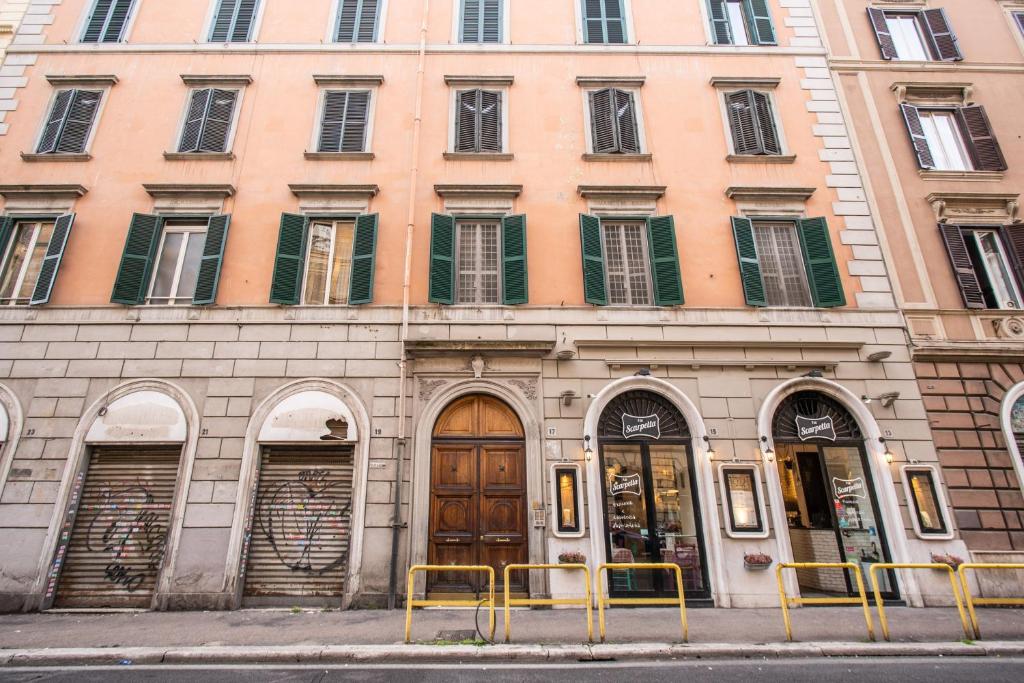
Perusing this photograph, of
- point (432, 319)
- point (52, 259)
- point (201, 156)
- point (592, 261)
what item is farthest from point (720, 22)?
point (52, 259)

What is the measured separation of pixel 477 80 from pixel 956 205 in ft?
38.4

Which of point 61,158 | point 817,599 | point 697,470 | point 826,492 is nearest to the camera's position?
point 817,599

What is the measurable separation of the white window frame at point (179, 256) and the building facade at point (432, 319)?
0.26ft

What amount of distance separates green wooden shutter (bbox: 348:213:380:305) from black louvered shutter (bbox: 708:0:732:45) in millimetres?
10407

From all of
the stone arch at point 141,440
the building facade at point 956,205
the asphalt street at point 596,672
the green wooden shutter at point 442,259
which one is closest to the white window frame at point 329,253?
the green wooden shutter at point 442,259

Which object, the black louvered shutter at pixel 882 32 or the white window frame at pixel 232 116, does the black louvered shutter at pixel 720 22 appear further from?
the white window frame at pixel 232 116

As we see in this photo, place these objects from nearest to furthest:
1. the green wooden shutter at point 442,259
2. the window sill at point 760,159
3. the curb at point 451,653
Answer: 1. the curb at point 451,653
2. the green wooden shutter at point 442,259
3. the window sill at point 760,159

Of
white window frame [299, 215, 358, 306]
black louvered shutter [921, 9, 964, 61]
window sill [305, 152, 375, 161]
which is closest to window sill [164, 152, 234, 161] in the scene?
window sill [305, 152, 375, 161]

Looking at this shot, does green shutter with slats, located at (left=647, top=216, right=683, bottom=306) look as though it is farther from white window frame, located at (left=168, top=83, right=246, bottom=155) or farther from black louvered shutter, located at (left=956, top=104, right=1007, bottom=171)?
white window frame, located at (left=168, top=83, right=246, bottom=155)

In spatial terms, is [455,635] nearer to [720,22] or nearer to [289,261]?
[289,261]

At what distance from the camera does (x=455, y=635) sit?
22.0 feet

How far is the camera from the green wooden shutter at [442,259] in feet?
34.4

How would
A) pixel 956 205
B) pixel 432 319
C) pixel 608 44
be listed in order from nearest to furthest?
pixel 432 319
pixel 956 205
pixel 608 44

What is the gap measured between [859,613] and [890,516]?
220 centimetres
